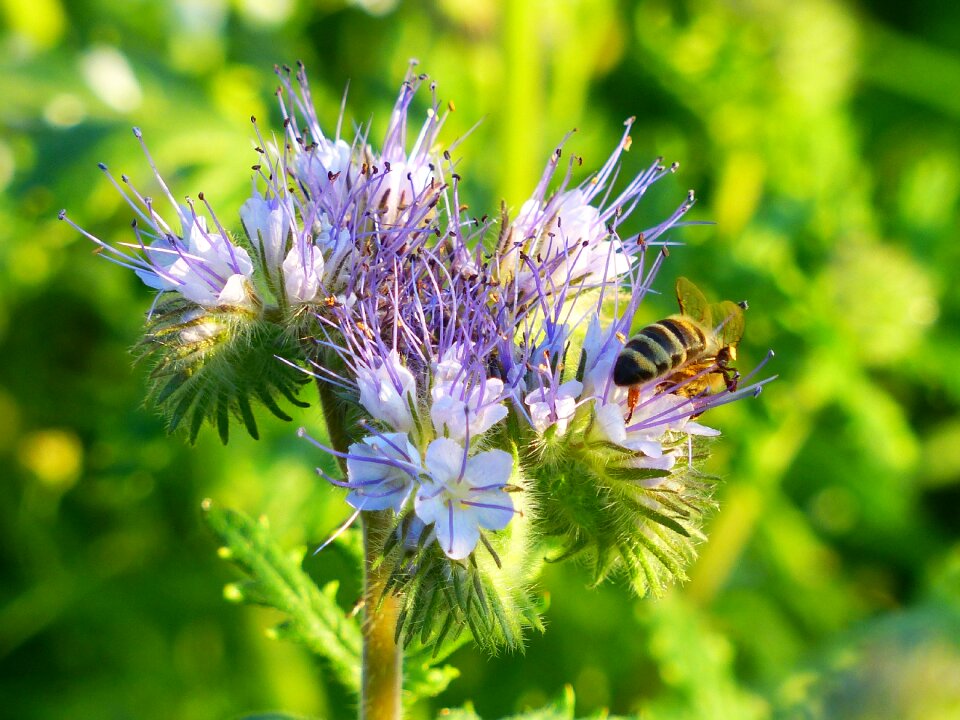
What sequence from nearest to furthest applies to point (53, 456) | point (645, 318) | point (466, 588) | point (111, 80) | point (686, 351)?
point (466, 588)
point (686, 351)
point (645, 318)
point (111, 80)
point (53, 456)

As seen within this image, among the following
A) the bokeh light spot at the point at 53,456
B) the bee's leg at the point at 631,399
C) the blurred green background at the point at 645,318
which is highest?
the bee's leg at the point at 631,399

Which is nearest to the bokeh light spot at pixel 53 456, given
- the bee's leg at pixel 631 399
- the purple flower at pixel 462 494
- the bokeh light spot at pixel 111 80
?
the bokeh light spot at pixel 111 80

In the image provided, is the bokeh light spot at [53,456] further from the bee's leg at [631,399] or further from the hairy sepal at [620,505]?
the bee's leg at [631,399]

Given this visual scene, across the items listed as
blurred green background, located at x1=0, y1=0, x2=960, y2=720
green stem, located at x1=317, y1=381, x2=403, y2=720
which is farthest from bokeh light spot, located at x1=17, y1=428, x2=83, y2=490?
green stem, located at x1=317, y1=381, x2=403, y2=720

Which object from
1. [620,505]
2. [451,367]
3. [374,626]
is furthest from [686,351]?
[374,626]

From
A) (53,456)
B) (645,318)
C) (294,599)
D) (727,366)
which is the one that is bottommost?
(53,456)

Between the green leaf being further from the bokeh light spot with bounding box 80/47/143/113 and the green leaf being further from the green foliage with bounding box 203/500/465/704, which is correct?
the bokeh light spot with bounding box 80/47/143/113

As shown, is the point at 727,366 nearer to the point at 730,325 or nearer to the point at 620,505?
the point at 730,325
